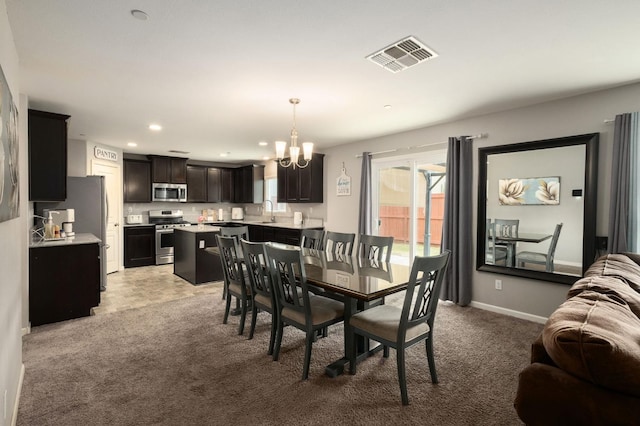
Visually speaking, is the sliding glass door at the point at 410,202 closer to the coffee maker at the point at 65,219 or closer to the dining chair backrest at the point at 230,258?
the dining chair backrest at the point at 230,258

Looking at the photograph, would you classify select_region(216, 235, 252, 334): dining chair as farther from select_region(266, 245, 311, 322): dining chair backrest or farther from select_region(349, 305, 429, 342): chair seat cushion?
select_region(349, 305, 429, 342): chair seat cushion

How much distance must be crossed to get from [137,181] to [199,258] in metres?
3.08

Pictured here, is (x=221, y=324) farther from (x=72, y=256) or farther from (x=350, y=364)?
(x=72, y=256)

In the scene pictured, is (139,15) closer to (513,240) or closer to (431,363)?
(431,363)

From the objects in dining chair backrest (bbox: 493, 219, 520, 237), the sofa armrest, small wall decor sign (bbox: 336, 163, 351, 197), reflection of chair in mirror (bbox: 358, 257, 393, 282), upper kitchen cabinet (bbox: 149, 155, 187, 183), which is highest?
upper kitchen cabinet (bbox: 149, 155, 187, 183)

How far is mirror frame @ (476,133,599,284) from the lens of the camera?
10.8ft

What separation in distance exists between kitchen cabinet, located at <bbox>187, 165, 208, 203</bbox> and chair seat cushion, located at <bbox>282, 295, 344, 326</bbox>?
19.9 feet

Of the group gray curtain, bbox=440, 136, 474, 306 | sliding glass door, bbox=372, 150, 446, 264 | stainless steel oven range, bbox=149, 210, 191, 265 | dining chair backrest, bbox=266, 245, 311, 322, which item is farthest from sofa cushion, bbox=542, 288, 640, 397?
stainless steel oven range, bbox=149, 210, 191, 265

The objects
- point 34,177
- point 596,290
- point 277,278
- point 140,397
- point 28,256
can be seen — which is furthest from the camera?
point 34,177

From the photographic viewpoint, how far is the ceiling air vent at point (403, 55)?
2314 mm

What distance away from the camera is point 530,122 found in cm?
373

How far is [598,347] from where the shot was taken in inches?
41.0

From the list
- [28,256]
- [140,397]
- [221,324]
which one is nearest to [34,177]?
[28,256]

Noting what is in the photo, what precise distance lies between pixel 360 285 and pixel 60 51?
2.85m
